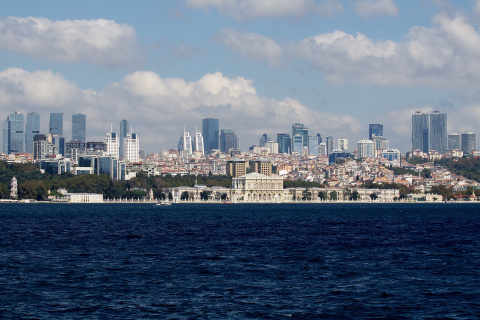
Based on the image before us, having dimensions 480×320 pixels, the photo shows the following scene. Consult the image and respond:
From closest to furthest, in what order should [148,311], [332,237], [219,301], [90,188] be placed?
[148,311] → [219,301] → [332,237] → [90,188]

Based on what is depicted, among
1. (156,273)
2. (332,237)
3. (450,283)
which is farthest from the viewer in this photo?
(332,237)

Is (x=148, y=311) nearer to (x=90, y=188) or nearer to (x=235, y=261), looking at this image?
(x=235, y=261)

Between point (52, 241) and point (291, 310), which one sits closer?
point (291, 310)

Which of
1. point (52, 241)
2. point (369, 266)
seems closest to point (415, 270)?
point (369, 266)

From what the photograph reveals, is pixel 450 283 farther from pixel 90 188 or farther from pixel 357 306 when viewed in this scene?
pixel 90 188

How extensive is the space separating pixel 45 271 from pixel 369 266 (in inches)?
494

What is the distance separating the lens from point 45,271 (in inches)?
1210

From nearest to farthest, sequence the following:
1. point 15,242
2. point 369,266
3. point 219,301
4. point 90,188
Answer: point 219,301, point 369,266, point 15,242, point 90,188

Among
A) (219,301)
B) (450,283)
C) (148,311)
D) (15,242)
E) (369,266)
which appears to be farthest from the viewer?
(15,242)

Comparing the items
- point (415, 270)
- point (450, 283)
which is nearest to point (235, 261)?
point (415, 270)

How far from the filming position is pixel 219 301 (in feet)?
80.3

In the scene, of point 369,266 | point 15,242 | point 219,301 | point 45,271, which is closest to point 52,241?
point 15,242

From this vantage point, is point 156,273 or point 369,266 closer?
point 156,273

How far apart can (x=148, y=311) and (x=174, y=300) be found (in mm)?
1786
